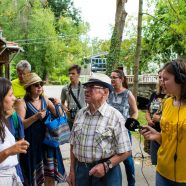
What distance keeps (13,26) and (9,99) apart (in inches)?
1421

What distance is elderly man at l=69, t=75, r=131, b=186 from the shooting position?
3.01m

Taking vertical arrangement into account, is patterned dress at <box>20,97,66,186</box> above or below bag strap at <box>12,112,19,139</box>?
below

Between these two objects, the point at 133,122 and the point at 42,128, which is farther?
the point at 42,128

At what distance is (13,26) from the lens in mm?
37469

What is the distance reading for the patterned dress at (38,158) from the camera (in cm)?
420

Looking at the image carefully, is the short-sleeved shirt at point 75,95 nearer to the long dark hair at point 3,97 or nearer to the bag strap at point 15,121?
the bag strap at point 15,121

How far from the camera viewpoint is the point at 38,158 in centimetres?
431

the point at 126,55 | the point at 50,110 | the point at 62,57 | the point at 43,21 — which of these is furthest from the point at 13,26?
the point at 50,110

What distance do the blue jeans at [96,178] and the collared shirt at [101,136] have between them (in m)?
0.10

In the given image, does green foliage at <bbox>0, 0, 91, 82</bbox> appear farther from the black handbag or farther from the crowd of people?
the crowd of people

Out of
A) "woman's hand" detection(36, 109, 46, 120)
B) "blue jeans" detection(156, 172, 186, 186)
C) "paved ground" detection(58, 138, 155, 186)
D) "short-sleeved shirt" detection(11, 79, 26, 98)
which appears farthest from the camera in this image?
"paved ground" detection(58, 138, 155, 186)

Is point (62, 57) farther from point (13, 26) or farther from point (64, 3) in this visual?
A: point (64, 3)

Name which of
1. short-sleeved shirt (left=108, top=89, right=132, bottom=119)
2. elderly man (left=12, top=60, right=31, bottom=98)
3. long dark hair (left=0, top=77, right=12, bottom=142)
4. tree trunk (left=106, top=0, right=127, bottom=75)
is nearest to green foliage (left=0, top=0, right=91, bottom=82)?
tree trunk (left=106, top=0, right=127, bottom=75)

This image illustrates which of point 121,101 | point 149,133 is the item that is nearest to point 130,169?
point 121,101
